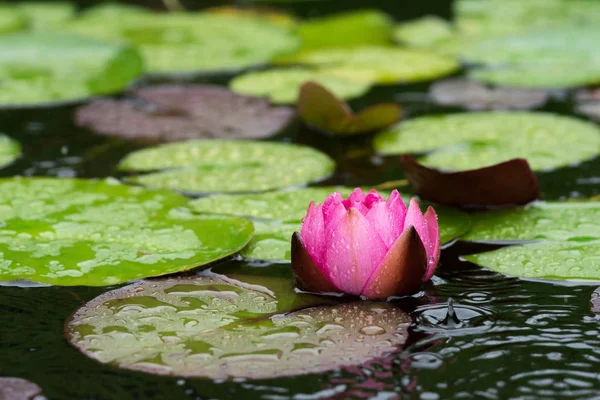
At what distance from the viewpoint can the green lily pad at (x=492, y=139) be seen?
261 cm

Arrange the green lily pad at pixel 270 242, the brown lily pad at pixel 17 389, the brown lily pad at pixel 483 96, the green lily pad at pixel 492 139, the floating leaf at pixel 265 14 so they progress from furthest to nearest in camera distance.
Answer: the floating leaf at pixel 265 14 → the brown lily pad at pixel 483 96 → the green lily pad at pixel 492 139 → the green lily pad at pixel 270 242 → the brown lily pad at pixel 17 389

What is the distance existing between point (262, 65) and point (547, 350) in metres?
3.00

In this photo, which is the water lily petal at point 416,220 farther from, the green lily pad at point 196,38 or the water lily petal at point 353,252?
the green lily pad at point 196,38

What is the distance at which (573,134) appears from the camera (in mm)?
2803

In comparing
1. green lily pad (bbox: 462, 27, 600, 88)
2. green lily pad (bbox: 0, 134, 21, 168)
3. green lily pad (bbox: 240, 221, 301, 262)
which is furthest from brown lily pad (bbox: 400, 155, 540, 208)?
green lily pad (bbox: 462, 27, 600, 88)

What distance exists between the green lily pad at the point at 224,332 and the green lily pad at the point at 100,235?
0.38ft

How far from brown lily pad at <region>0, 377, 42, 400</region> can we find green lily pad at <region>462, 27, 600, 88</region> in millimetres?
2804

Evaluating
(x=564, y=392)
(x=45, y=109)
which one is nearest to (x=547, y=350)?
(x=564, y=392)

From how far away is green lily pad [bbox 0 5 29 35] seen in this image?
4.64 m

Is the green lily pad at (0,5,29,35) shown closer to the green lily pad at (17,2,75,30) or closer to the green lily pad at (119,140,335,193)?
the green lily pad at (17,2,75,30)

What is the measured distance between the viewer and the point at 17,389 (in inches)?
52.4

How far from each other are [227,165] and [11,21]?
2858 mm

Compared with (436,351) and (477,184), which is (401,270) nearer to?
(436,351)

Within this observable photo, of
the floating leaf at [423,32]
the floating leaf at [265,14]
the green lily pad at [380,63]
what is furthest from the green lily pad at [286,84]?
the floating leaf at [265,14]
